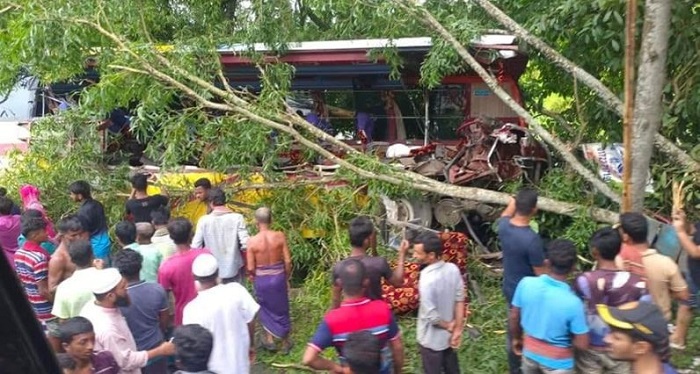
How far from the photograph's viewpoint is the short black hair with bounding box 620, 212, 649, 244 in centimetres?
485

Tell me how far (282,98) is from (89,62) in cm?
289

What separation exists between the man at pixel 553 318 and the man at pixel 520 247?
74 centimetres

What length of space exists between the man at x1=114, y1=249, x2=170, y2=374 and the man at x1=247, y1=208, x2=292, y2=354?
1784 mm

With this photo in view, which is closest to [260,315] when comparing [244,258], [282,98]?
[244,258]

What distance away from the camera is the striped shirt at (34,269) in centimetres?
553

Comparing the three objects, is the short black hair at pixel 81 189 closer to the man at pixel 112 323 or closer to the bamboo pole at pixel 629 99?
the man at pixel 112 323

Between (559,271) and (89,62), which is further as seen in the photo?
(89,62)

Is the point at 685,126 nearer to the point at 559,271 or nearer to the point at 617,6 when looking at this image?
the point at 617,6

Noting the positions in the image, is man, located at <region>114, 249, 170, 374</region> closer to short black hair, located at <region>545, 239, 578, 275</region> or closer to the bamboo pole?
short black hair, located at <region>545, 239, 578, 275</region>

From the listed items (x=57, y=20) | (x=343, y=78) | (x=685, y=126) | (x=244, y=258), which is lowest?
(x=244, y=258)

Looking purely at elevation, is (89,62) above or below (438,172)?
above

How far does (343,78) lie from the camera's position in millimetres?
10258

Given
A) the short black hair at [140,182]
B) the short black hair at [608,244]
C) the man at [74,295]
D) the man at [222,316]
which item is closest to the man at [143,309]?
the man at [74,295]

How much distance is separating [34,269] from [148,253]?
2.75ft
